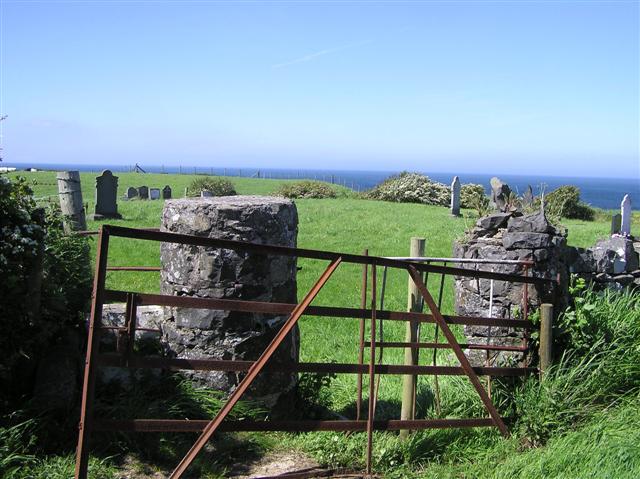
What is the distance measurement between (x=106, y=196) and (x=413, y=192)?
16323 mm

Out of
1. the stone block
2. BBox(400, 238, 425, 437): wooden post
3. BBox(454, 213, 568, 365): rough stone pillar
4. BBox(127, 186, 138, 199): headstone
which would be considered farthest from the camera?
BBox(127, 186, 138, 199): headstone

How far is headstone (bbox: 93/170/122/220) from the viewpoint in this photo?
786 inches

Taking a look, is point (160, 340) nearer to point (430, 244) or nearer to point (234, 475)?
point (234, 475)

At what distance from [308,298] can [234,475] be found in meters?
1.38

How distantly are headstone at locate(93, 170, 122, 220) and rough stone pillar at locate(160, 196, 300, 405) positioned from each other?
1541cm


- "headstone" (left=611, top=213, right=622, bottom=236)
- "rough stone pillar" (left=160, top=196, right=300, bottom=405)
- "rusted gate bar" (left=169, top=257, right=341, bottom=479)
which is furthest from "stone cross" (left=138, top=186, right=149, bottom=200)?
"rusted gate bar" (left=169, top=257, right=341, bottom=479)

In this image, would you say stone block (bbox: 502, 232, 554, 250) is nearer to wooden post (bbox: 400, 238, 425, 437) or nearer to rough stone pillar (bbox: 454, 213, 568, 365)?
rough stone pillar (bbox: 454, 213, 568, 365)

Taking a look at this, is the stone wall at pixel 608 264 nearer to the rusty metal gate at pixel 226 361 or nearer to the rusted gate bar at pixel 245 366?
the rusted gate bar at pixel 245 366

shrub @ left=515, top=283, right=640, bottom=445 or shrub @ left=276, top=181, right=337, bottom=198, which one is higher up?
shrub @ left=276, top=181, right=337, bottom=198

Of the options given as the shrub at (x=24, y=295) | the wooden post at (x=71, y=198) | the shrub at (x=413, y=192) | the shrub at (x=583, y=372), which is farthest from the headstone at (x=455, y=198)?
the shrub at (x=24, y=295)

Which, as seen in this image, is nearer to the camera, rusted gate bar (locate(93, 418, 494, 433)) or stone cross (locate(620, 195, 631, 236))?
rusted gate bar (locate(93, 418, 494, 433))

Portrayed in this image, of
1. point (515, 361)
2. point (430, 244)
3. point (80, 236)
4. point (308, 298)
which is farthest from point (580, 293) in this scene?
point (430, 244)

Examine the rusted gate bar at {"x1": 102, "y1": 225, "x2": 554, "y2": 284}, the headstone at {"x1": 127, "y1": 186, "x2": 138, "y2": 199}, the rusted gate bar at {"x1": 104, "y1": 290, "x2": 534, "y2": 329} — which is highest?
the rusted gate bar at {"x1": 102, "y1": 225, "x2": 554, "y2": 284}

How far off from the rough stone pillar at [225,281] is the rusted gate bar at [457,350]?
1172mm
